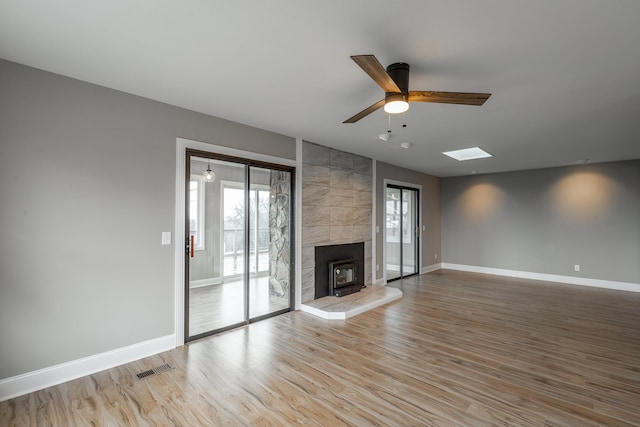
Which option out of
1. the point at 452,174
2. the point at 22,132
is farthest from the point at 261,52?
the point at 452,174

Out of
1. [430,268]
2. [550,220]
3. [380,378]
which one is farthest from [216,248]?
[550,220]

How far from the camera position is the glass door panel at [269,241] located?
13.1 feet

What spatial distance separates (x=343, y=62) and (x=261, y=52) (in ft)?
2.09

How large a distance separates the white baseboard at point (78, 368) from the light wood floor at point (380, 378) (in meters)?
0.07

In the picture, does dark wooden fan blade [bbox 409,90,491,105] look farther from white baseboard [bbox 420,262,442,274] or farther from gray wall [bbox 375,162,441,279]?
white baseboard [bbox 420,262,442,274]

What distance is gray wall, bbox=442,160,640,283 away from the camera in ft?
19.1

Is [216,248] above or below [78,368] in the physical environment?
above

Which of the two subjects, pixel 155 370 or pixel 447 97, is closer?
pixel 447 97

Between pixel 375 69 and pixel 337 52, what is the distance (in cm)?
Result: 50

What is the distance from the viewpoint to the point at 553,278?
6547 millimetres

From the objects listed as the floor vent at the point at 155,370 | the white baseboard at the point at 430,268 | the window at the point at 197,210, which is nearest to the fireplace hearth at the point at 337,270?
the window at the point at 197,210

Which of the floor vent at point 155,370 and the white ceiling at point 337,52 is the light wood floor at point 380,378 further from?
the white ceiling at point 337,52

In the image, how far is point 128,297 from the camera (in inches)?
112

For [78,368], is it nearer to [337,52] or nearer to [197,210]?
[197,210]
